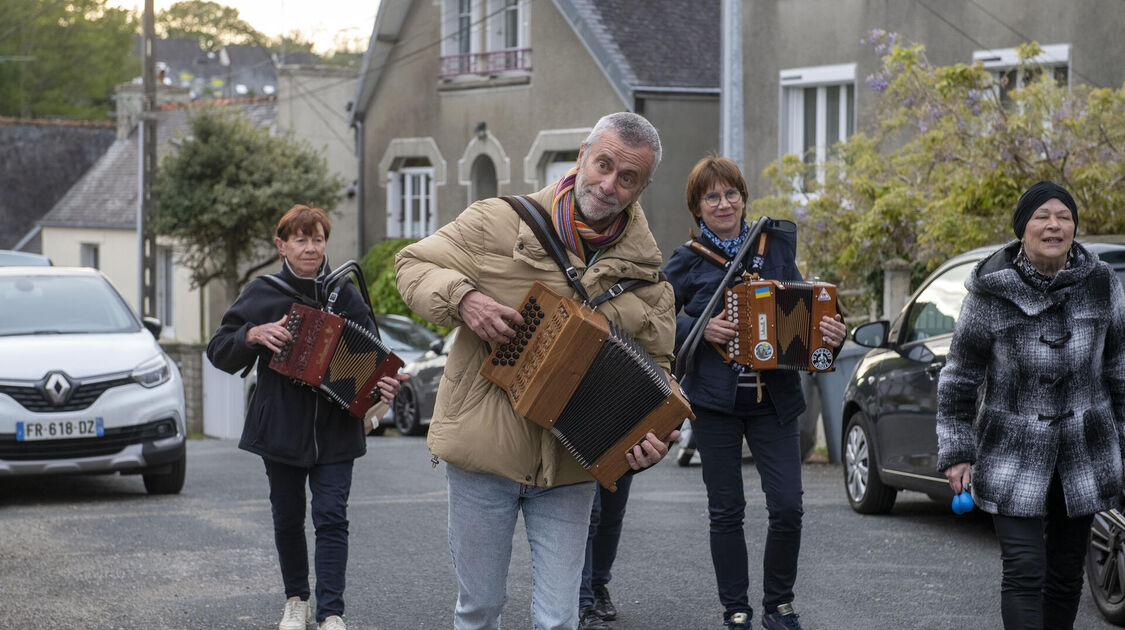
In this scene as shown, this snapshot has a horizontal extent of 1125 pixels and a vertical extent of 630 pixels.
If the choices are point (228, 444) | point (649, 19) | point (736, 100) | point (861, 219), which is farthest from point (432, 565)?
point (649, 19)

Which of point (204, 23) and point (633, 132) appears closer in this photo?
point (633, 132)

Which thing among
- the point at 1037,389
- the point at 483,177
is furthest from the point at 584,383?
the point at 483,177

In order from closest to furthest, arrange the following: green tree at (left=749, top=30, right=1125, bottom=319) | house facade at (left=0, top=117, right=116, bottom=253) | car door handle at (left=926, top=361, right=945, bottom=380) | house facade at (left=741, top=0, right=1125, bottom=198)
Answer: car door handle at (left=926, top=361, right=945, bottom=380)
green tree at (left=749, top=30, right=1125, bottom=319)
house facade at (left=741, top=0, right=1125, bottom=198)
house facade at (left=0, top=117, right=116, bottom=253)

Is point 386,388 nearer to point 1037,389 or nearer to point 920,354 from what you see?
point 1037,389

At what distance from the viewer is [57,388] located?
36.2ft

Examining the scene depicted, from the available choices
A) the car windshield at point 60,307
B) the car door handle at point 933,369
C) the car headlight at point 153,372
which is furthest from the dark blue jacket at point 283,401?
the car windshield at point 60,307

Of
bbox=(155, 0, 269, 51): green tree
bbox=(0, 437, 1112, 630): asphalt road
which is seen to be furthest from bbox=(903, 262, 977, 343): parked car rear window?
bbox=(155, 0, 269, 51): green tree

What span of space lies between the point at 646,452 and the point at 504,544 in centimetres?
52

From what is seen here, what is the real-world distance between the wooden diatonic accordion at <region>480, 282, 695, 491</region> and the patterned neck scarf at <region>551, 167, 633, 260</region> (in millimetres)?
255

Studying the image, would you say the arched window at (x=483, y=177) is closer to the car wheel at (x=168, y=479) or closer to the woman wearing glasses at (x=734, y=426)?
the car wheel at (x=168, y=479)

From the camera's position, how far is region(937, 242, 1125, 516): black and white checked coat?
200 inches

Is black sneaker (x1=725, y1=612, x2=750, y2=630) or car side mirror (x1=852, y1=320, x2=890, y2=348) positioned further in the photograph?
car side mirror (x1=852, y1=320, x2=890, y2=348)

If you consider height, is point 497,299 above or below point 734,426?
above

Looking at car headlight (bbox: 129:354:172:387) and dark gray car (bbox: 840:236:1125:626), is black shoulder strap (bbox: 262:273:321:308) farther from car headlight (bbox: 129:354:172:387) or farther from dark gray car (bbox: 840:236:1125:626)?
car headlight (bbox: 129:354:172:387)
